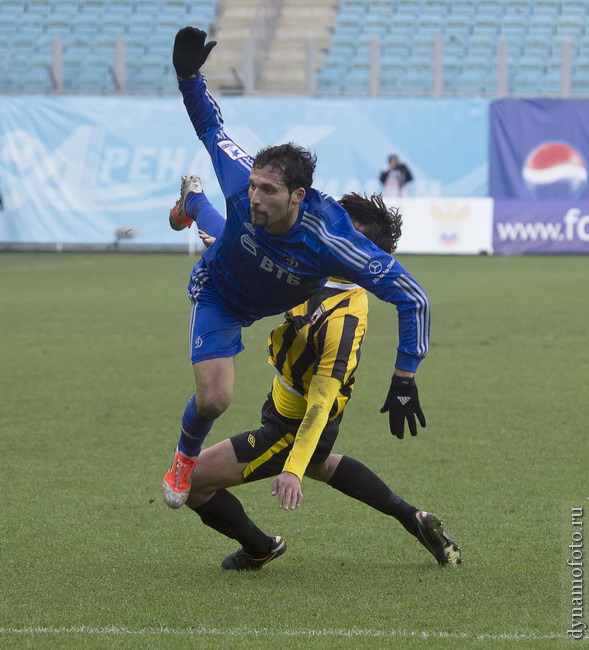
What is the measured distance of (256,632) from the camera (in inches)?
171

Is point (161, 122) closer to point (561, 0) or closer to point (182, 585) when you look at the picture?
point (561, 0)

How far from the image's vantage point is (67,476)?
23.1 feet

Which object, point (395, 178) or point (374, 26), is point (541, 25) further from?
point (395, 178)

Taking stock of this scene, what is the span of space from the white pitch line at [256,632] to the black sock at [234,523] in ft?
2.82

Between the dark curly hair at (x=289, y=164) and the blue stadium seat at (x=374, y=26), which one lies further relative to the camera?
the blue stadium seat at (x=374, y=26)

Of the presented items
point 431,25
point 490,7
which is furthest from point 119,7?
point 490,7

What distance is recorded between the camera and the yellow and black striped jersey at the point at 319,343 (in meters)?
5.05

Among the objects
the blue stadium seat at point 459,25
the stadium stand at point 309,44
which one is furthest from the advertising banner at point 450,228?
the blue stadium seat at point 459,25

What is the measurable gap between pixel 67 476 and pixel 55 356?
198 inches

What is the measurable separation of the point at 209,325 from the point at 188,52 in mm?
1270

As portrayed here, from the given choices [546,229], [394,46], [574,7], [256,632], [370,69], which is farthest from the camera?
[574,7]

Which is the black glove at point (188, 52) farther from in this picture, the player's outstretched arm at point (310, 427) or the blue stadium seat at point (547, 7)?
the blue stadium seat at point (547, 7)

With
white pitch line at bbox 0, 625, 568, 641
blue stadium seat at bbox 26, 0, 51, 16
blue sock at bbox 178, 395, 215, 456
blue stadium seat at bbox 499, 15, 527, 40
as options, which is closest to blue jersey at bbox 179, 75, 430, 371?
blue sock at bbox 178, 395, 215, 456

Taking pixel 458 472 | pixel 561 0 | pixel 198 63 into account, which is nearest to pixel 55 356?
pixel 458 472
